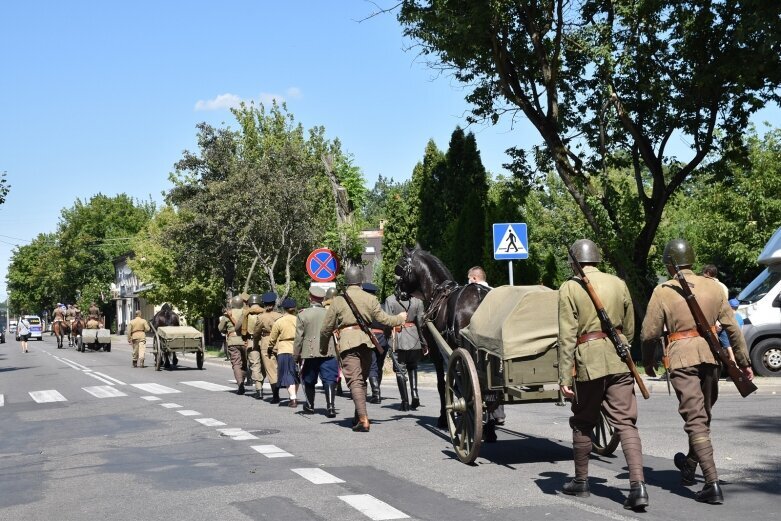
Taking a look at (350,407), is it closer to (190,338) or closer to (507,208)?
(190,338)

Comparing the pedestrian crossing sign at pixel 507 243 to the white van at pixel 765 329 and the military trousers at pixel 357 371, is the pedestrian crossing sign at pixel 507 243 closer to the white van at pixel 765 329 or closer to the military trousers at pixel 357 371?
the white van at pixel 765 329

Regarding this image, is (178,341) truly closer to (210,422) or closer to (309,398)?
(309,398)

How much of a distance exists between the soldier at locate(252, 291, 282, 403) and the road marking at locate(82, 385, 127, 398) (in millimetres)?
4000

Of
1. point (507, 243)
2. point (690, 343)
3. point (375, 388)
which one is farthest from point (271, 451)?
point (507, 243)

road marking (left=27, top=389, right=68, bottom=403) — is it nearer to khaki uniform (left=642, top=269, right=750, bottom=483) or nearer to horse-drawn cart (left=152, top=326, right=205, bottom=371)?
horse-drawn cart (left=152, top=326, right=205, bottom=371)

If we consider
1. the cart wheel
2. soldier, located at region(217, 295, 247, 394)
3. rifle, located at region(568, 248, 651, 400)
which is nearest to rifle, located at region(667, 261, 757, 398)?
rifle, located at region(568, 248, 651, 400)

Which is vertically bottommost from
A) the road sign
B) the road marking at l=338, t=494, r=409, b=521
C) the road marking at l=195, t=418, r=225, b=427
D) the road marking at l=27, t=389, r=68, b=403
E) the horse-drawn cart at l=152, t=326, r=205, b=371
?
the road marking at l=338, t=494, r=409, b=521

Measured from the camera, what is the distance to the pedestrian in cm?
1520

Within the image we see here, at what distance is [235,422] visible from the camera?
1312cm

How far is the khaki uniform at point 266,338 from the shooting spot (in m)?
16.0

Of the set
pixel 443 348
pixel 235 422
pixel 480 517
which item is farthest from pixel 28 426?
pixel 480 517

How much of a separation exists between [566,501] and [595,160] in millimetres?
16981

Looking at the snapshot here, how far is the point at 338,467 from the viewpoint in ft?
29.4

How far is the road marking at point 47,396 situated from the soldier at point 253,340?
370cm
